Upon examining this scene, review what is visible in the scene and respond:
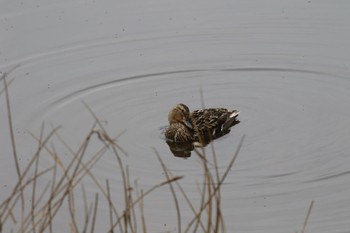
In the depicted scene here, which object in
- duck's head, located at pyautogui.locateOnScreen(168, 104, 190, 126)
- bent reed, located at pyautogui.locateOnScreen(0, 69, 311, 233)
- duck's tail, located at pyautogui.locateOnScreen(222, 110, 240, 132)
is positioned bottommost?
bent reed, located at pyautogui.locateOnScreen(0, 69, 311, 233)

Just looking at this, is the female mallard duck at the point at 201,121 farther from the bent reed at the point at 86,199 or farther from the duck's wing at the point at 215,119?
the bent reed at the point at 86,199

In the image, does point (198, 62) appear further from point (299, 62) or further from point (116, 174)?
point (116, 174)

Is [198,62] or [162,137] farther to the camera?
[198,62]

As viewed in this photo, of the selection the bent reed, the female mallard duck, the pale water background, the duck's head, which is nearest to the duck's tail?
the female mallard duck

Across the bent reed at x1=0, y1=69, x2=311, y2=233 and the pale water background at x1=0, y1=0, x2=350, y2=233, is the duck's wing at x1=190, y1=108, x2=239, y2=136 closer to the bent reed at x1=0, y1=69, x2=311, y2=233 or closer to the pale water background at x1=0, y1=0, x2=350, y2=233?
the pale water background at x1=0, y1=0, x2=350, y2=233

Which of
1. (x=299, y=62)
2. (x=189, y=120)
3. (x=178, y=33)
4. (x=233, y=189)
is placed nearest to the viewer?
(x=233, y=189)

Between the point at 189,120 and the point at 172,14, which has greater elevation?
the point at 172,14

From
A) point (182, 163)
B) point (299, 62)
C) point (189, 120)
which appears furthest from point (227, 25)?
point (182, 163)
